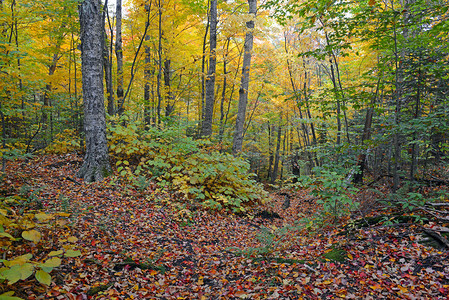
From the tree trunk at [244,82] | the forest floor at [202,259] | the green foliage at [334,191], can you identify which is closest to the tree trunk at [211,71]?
the tree trunk at [244,82]

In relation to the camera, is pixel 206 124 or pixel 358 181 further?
pixel 206 124

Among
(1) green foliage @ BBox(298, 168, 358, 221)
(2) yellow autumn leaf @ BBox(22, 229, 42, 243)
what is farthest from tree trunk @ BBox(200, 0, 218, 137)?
(2) yellow autumn leaf @ BBox(22, 229, 42, 243)

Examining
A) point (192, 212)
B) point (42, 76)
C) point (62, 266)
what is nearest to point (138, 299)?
point (62, 266)

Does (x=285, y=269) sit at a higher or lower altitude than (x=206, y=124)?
lower

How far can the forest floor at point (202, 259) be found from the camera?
118 inches

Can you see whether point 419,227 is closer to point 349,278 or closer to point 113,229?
point 349,278

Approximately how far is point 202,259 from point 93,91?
16.5 feet

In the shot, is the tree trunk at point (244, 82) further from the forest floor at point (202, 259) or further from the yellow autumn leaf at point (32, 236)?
the yellow autumn leaf at point (32, 236)

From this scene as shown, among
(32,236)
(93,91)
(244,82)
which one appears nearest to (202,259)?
(32,236)

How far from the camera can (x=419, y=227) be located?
4.00 m

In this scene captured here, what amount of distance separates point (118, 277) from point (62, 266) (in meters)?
0.73

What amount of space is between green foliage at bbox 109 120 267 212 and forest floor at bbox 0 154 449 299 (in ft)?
3.51

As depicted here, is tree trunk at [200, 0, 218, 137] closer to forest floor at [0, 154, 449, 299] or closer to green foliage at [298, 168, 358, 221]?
forest floor at [0, 154, 449, 299]

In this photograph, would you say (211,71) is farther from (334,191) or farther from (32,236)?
(32,236)
